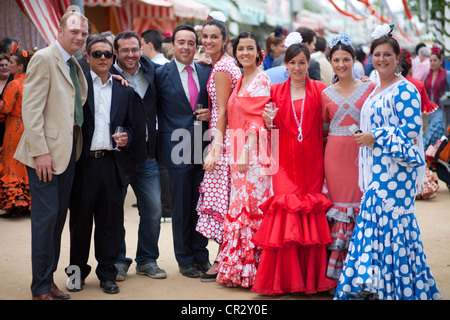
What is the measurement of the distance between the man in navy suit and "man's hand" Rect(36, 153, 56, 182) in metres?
1.25

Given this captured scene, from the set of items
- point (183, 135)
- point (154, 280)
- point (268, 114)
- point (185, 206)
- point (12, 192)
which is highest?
point (268, 114)

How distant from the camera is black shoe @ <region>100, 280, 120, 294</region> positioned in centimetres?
484

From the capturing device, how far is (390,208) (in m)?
4.18

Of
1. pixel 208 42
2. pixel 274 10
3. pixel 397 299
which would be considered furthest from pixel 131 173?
pixel 274 10

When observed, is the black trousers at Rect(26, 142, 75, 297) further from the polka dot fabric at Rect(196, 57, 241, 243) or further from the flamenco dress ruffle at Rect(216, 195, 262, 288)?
the flamenco dress ruffle at Rect(216, 195, 262, 288)

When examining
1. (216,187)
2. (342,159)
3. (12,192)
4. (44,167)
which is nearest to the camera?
(44,167)

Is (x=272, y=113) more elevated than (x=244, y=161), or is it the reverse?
(x=272, y=113)

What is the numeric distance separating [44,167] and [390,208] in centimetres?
250

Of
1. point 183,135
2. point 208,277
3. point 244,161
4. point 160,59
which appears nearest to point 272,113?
point 244,161

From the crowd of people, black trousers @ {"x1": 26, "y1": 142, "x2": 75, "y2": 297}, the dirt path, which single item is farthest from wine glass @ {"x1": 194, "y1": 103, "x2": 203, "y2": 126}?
the dirt path

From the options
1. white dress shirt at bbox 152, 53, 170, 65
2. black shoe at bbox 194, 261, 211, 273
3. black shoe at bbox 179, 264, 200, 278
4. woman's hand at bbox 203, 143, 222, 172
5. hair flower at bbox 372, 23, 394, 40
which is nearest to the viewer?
hair flower at bbox 372, 23, 394, 40

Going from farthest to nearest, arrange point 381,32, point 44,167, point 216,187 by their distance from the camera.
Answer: point 216,187 < point 381,32 < point 44,167

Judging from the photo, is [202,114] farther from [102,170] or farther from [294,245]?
[294,245]

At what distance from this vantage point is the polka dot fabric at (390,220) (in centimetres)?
411
